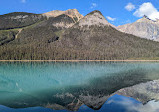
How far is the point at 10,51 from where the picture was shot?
14688 centimetres

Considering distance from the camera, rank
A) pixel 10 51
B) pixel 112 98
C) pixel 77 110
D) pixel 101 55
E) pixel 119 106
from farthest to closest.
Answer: pixel 101 55, pixel 10 51, pixel 112 98, pixel 119 106, pixel 77 110

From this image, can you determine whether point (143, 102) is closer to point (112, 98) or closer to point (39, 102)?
point (112, 98)

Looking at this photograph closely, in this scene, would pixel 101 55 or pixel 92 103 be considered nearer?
pixel 92 103

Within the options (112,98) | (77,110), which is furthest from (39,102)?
(112,98)

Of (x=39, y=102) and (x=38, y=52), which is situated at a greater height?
(x=38, y=52)

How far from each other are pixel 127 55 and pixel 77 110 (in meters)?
179

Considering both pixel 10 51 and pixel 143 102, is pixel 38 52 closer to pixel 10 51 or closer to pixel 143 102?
pixel 10 51

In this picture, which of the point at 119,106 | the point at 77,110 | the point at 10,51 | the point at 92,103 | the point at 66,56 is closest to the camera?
the point at 77,110

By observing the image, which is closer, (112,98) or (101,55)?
(112,98)

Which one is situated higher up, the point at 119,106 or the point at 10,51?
the point at 10,51

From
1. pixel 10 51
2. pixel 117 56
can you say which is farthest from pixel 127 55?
pixel 10 51

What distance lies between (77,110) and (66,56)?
142m

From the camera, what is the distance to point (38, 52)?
15562 centimetres

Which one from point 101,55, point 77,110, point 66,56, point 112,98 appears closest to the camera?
point 77,110
